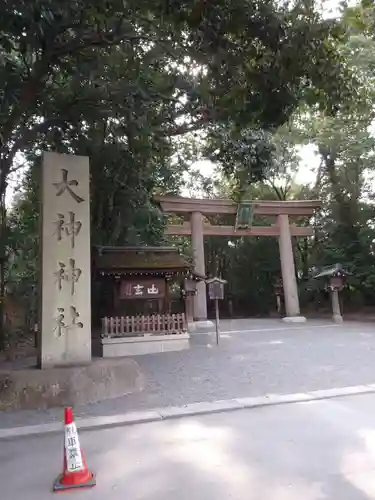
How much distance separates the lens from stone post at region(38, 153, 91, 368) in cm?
702

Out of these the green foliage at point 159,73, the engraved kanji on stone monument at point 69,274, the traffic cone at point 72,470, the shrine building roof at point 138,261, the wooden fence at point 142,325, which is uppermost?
the green foliage at point 159,73

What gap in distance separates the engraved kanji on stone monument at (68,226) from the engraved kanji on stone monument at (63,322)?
3.96 ft

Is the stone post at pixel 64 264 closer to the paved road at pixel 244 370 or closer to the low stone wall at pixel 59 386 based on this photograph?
the low stone wall at pixel 59 386

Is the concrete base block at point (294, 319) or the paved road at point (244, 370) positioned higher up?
the concrete base block at point (294, 319)

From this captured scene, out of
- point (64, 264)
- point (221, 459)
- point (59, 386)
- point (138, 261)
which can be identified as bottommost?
point (221, 459)

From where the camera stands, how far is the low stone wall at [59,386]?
6230 mm

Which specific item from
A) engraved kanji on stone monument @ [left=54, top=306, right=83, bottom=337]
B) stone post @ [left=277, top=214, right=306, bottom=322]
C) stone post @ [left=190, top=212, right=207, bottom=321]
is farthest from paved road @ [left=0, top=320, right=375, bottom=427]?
stone post @ [left=277, top=214, right=306, bottom=322]

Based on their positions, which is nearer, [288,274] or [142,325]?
[142,325]

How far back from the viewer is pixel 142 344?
11.8 meters

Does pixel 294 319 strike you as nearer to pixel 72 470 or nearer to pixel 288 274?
pixel 288 274

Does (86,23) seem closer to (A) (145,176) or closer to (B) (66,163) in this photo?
(B) (66,163)

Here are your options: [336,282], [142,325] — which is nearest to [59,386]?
[142,325]

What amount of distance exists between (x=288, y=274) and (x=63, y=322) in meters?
14.5

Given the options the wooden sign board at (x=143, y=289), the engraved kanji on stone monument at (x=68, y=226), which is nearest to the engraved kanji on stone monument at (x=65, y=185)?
the engraved kanji on stone monument at (x=68, y=226)
